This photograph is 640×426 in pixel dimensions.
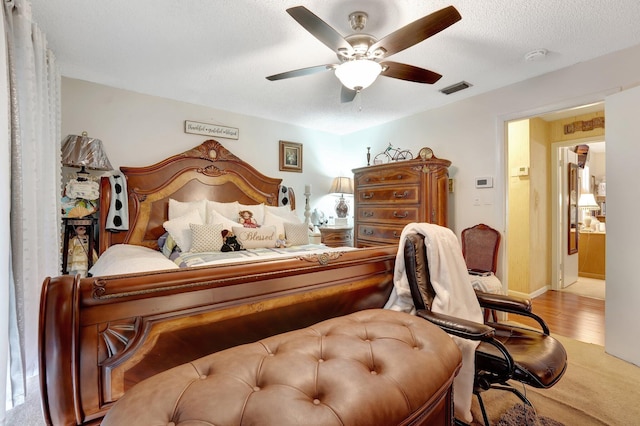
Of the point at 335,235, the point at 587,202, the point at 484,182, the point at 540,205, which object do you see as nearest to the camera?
the point at 484,182

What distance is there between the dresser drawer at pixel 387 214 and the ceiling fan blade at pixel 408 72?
1.48 metres

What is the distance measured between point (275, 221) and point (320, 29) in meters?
2.17

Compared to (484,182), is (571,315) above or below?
below

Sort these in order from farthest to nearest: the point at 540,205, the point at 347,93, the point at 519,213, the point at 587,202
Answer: the point at 587,202 < the point at 540,205 < the point at 519,213 < the point at 347,93

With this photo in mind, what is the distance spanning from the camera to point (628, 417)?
160 centimetres

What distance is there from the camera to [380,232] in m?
3.63

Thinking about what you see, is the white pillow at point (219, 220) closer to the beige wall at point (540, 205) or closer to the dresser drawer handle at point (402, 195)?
the dresser drawer handle at point (402, 195)

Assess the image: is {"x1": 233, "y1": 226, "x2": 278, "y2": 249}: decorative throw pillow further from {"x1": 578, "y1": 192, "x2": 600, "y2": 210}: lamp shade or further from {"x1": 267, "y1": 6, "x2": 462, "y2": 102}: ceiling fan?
{"x1": 578, "y1": 192, "x2": 600, "y2": 210}: lamp shade

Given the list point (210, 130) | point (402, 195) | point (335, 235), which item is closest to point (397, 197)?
point (402, 195)

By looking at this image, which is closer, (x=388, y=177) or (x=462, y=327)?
(x=462, y=327)

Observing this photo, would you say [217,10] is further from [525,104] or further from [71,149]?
[525,104]

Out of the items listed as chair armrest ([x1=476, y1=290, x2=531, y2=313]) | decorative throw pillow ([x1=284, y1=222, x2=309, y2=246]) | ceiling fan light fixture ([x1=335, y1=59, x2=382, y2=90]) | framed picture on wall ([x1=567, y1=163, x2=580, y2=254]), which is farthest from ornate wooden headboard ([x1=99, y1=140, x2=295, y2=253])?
framed picture on wall ([x1=567, y1=163, x2=580, y2=254])

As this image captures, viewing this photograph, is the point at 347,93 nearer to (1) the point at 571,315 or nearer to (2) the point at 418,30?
(2) the point at 418,30

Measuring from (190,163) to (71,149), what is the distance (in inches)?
43.5
